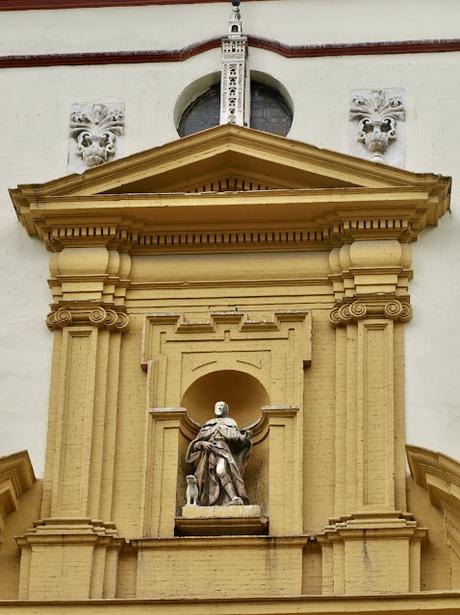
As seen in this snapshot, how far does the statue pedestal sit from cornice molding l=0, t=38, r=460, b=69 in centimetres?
494

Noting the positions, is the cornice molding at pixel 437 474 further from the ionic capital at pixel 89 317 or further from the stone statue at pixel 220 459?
the ionic capital at pixel 89 317

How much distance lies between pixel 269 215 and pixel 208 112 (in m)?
1.84

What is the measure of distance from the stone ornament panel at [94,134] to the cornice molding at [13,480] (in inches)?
130

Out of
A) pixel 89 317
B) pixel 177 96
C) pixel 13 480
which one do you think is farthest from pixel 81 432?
pixel 177 96

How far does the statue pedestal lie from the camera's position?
19.5 meters

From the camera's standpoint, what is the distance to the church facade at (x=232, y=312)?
19.3m

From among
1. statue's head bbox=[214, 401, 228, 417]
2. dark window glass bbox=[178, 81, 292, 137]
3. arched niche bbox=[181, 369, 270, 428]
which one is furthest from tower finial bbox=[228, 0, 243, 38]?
statue's head bbox=[214, 401, 228, 417]

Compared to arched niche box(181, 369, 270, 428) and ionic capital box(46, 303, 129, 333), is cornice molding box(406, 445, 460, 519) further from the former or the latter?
ionic capital box(46, 303, 129, 333)

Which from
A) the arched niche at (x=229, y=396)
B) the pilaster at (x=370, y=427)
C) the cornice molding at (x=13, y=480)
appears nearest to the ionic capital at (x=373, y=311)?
the pilaster at (x=370, y=427)

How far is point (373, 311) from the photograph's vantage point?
2030 cm

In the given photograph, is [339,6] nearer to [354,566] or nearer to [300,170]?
[300,170]

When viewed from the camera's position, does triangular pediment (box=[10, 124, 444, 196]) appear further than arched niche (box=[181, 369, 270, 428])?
Yes

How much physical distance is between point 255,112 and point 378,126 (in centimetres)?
133

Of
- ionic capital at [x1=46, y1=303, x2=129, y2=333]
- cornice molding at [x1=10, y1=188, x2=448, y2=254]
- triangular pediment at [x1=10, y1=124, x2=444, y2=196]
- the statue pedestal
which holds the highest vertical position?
triangular pediment at [x1=10, y1=124, x2=444, y2=196]
